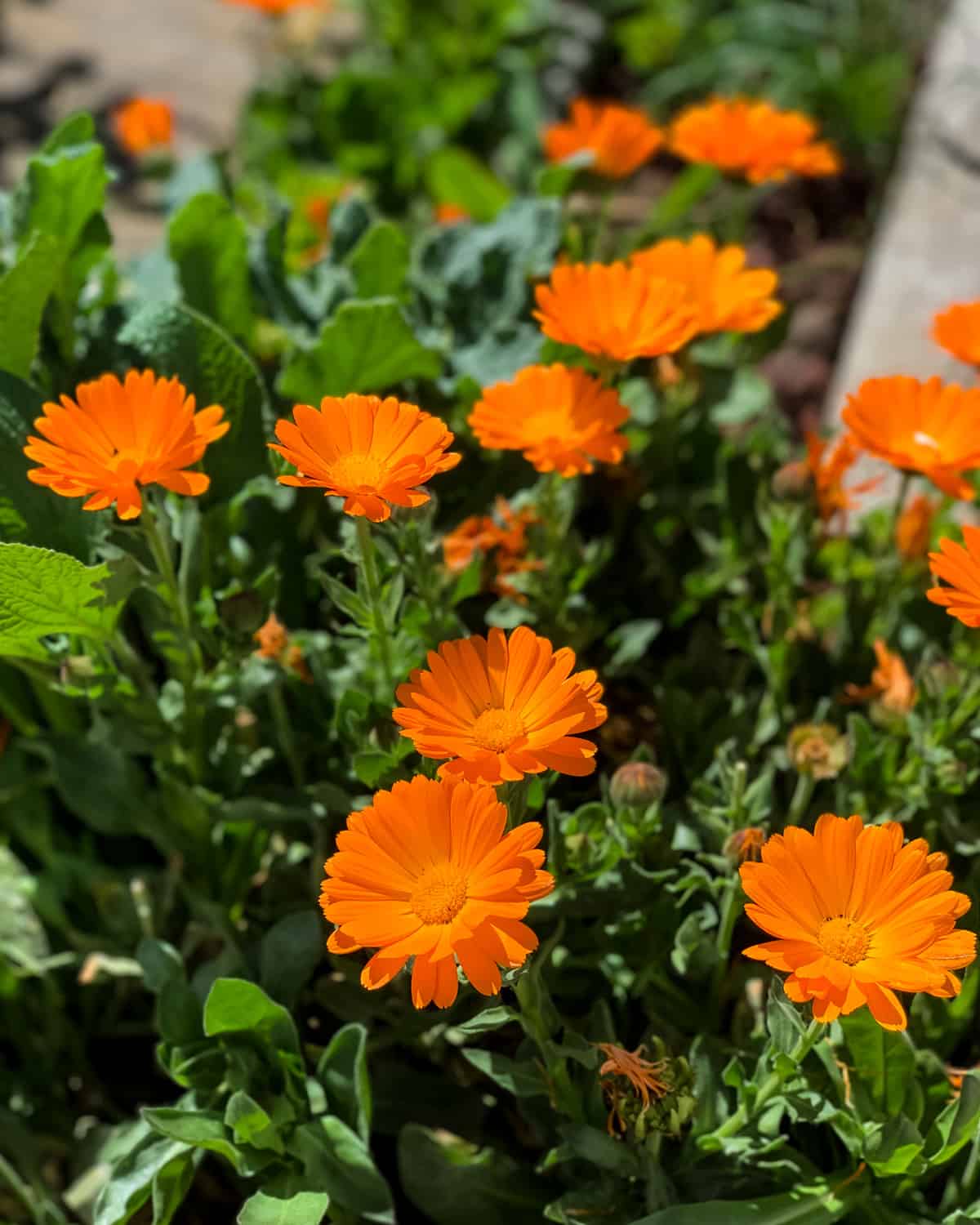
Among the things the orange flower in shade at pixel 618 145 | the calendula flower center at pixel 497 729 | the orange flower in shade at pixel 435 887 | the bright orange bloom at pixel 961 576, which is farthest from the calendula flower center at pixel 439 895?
the orange flower in shade at pixel 618 145

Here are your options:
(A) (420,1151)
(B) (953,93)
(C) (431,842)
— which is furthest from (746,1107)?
(B) (953,93)

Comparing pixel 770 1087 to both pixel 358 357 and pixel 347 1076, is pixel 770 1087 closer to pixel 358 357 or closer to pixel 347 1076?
pixel 347 1076

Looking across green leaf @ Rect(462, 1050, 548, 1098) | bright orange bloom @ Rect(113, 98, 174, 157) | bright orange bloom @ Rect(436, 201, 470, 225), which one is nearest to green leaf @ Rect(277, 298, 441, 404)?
green leaf @ Rect(462, 1050, 548, 1098)

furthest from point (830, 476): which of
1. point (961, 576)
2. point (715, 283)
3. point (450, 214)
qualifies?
point (450, 214)

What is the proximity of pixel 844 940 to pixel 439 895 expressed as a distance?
33 centimetres

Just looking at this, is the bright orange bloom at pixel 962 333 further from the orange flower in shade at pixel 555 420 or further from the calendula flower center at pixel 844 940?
the calendula flower center at pixel 844 940

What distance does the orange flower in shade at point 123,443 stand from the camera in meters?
1.24

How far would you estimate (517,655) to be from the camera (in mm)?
1167

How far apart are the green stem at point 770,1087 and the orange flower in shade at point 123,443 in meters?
0.73

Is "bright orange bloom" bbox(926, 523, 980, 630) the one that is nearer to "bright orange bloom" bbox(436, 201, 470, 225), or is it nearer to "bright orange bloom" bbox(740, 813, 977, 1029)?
"bright orange bloom" bbox(740, 813, 977, 1029)

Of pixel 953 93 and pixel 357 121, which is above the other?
pixel 953 93

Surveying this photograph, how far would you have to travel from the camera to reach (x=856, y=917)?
111cm

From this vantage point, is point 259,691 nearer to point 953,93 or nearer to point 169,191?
point 169,191

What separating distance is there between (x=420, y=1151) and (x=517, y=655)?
0.63 meters
